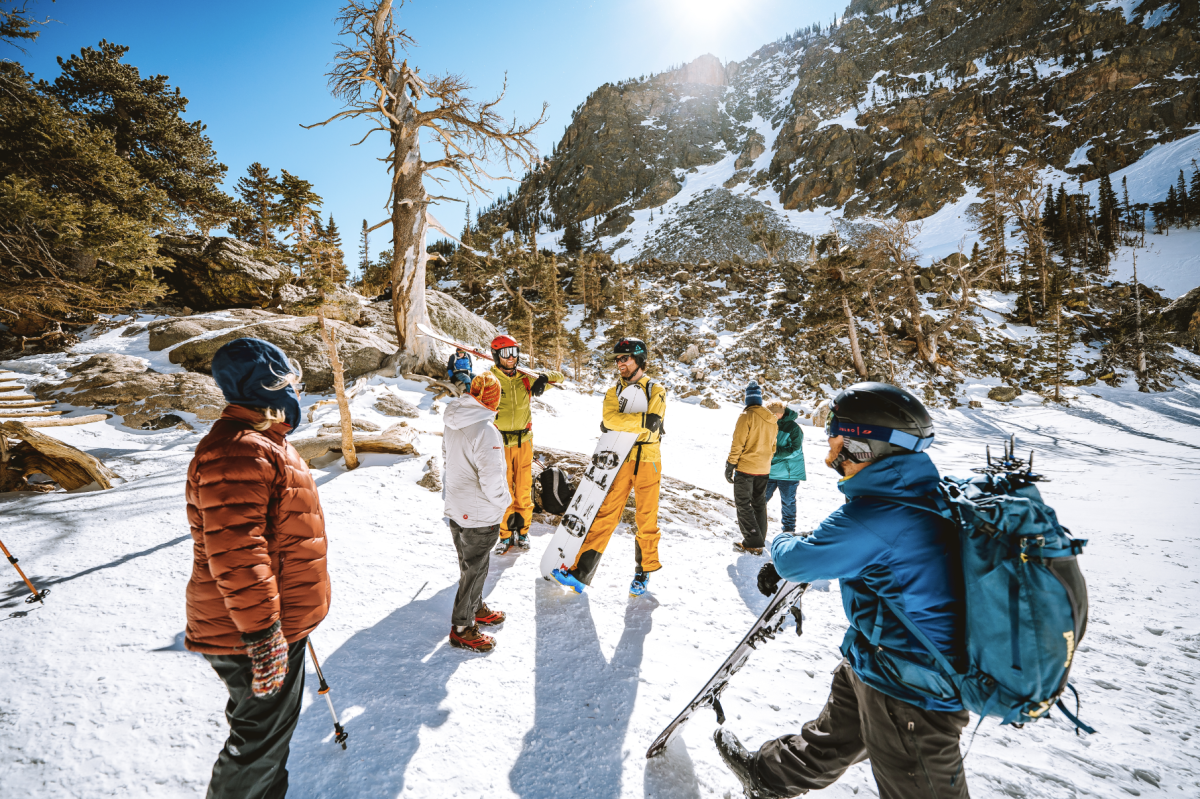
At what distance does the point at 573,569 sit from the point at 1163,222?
245 feet

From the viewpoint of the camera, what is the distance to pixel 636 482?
14.3 ft

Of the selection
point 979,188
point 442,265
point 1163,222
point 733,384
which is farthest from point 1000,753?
point 979,188

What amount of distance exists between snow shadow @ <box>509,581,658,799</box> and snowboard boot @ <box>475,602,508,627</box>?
36cm

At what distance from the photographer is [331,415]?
9.25 m

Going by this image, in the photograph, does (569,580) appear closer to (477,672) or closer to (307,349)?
(477,672)

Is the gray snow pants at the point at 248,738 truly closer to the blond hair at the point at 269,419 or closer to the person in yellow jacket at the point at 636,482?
the blond hair at the point at 269,419

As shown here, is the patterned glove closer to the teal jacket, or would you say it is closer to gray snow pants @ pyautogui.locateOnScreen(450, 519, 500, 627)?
gray snow pants @ pyautogui.locateOnScreen(450, 519, 500, 627)

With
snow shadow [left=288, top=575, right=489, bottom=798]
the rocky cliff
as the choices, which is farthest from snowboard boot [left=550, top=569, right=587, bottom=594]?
the rocky cliff

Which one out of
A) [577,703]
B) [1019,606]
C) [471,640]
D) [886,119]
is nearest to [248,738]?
[471,640]

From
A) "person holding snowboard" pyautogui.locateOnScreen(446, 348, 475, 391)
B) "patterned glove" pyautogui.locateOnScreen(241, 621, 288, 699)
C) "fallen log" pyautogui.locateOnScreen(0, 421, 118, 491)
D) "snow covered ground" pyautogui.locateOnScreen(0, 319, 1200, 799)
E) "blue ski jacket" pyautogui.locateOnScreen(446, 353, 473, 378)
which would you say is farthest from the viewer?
"fallen log" pyautogui.locateOnScreen(0, 421, 118, 491)

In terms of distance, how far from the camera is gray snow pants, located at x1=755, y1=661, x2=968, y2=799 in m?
1.68

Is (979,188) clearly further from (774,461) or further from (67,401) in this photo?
(67,401)

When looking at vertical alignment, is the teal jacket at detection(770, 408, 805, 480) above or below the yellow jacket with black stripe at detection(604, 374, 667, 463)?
below

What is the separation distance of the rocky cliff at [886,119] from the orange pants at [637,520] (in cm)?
5538
